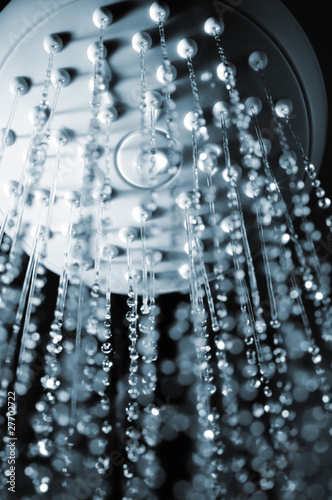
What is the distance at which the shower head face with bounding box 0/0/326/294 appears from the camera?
892mm

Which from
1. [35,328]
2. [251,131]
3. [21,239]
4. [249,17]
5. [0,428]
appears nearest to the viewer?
[249,17]

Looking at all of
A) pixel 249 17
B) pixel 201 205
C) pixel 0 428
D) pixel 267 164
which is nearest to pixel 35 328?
pixel 0 428

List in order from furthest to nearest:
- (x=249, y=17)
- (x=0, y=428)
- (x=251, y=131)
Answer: (x=0, y=428)
(x=251, y=131)
(x=249, y=17)

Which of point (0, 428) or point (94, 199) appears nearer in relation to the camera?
point (94, 199)

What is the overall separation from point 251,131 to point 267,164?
8 cm

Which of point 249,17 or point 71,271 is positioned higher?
point 249,17

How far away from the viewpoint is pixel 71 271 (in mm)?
1206

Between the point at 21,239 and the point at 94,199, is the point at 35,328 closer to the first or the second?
the point at 21,239

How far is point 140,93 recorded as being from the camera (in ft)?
3.04

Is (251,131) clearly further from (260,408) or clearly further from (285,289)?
(260,408)

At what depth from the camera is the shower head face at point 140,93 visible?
89 cm

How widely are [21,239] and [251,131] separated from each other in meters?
0.55

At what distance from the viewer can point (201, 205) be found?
1.06 m

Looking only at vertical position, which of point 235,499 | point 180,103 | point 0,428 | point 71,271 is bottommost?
point 235,499
